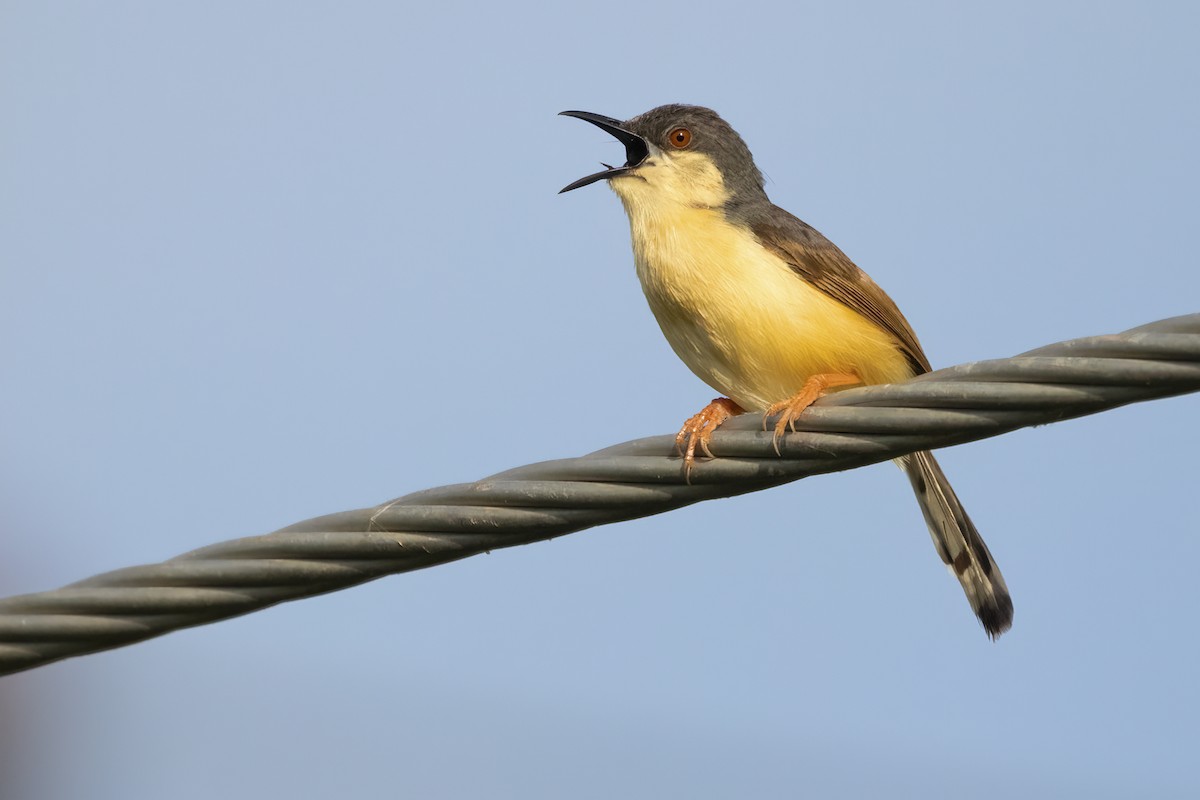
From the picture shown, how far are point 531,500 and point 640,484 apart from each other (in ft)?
0.89

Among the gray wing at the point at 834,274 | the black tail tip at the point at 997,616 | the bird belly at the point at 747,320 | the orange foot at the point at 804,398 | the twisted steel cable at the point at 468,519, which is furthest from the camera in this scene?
the black tail tip at the point at 997,616

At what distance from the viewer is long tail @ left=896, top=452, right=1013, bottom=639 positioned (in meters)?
6.27

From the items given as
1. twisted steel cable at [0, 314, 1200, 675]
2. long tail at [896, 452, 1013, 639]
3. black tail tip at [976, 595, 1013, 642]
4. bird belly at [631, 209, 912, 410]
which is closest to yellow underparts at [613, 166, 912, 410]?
bird belly at [631, 209, 912, 410]

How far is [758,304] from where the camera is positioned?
5.52 m

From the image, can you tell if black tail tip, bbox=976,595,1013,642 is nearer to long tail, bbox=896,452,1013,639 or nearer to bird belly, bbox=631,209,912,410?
long tail, bbox=896,452,1013,639

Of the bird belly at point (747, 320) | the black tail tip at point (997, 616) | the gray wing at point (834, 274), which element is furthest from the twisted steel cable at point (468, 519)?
the black tail tip at point (997, 616)

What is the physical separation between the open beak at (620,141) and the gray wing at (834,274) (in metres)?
0.92

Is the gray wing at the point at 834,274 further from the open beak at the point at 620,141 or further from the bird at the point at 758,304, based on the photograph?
the open beak at the point at 620,141

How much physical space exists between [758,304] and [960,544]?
5.75 feet

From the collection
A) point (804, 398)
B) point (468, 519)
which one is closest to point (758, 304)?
point (804, 398)

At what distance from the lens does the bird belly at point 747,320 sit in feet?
18.1

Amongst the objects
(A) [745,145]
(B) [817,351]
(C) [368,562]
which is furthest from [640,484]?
(A) [745,145]

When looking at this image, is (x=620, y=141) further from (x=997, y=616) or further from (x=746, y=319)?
(x=997, y=616)

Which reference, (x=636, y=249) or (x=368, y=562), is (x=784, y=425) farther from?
(x=636, y=249)
